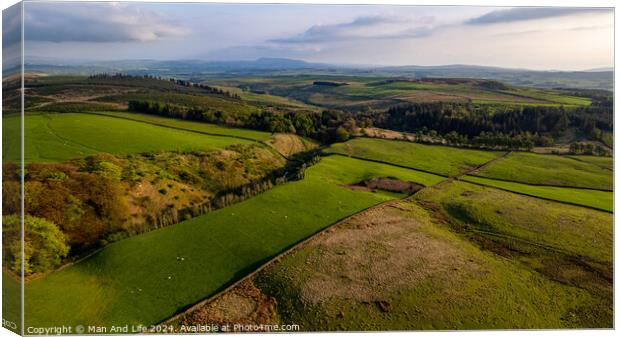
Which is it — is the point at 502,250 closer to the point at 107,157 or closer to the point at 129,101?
the point at 107,157

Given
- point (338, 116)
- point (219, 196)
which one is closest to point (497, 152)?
point (338, 116)

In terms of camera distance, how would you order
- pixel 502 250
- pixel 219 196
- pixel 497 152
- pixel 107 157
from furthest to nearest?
pixel 497 152, pixel 219 196, pixel 107 157, pixel 502 250

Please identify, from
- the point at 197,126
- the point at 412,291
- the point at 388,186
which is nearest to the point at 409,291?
the point at 412,291

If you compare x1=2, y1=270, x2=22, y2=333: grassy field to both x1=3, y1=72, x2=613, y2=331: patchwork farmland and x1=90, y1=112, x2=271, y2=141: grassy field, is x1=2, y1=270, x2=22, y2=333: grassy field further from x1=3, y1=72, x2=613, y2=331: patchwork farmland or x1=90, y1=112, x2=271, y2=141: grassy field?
x1=90, y1=112, x2=271, y2=141: grassy field

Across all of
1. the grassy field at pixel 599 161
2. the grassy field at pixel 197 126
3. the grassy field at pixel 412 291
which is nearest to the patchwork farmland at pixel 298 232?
the grassy field at pixel 412 291

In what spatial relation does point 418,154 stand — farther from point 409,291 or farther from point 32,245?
point 32,245

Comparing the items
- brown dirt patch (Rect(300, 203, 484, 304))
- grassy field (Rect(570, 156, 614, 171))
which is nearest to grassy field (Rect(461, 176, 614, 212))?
grassy field (Rect(570, 156, 614, 171))

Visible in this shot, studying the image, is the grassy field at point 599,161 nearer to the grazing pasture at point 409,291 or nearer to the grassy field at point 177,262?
the grazing pasture at point 409,291
